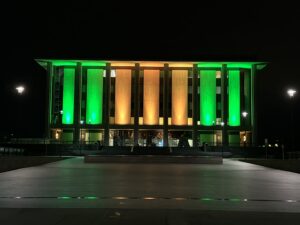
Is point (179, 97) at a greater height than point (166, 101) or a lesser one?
greater

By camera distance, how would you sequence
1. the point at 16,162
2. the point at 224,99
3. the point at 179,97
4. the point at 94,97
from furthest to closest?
the point at 94,97
the point at 179,97
the point at 224,99
the point at 16,162

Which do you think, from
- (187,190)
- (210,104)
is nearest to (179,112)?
(210,104)

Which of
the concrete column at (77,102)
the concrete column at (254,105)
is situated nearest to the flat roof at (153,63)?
the concrete column at (77,102)

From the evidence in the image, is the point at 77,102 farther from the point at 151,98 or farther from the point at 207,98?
the point at 207,98

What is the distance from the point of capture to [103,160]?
37.5 metres

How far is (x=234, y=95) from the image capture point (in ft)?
278

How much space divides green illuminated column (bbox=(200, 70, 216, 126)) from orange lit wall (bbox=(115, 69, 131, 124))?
42.0ft

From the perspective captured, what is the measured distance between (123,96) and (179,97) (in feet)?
32.3

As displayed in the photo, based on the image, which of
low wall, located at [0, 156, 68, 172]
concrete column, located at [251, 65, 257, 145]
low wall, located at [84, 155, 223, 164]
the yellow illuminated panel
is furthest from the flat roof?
low wall, located at [0, 156, 68, 172]

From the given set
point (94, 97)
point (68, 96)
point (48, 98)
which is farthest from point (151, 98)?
point (48, 98)

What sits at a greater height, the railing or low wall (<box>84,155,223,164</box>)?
the railing

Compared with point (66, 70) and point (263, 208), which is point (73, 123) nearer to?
point (66, 70)

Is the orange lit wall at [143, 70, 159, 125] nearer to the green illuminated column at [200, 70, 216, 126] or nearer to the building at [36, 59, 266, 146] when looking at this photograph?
the building at [36, 59, 266, 146]

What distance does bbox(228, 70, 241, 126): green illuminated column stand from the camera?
84625 millimetres
